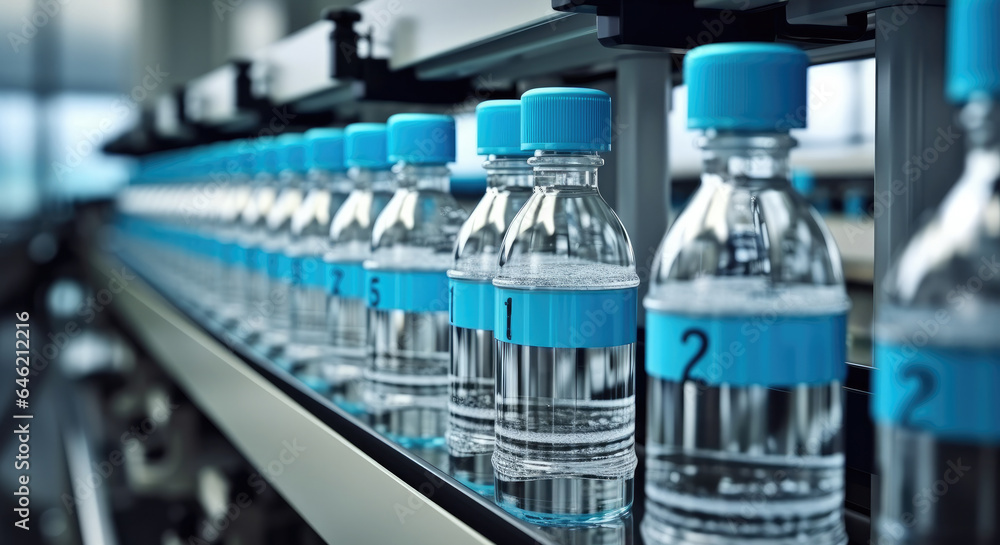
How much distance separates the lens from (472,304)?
82 cm

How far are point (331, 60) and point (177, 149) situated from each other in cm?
280

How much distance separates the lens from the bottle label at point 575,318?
2.19 ft

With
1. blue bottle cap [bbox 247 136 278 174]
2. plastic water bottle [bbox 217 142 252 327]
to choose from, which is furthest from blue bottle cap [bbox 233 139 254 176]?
blue bottle cap [bbox 247 136 278 174]

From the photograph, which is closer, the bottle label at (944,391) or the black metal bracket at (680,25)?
the bottle label at (944,391)

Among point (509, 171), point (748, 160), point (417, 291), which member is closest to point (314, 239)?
point (417, 291)

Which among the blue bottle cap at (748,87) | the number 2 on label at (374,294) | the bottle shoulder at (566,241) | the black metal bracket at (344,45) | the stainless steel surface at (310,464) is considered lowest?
the stainless steel surface at (310,464)

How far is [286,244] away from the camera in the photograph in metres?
1.51

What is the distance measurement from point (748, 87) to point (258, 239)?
1.30 m

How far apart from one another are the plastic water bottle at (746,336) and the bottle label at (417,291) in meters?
0.41

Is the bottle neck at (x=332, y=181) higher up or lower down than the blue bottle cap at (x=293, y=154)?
lower down

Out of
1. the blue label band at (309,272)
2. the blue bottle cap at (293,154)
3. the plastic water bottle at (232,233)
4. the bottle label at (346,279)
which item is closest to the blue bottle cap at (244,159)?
the plastic water bottle at (232,233)

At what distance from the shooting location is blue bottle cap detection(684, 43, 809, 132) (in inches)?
19.6

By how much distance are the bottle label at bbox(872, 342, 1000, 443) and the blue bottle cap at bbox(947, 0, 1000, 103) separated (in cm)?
12

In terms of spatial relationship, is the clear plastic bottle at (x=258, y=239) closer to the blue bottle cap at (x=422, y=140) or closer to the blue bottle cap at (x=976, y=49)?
the blue bottle cap at (x=422, y=140)
